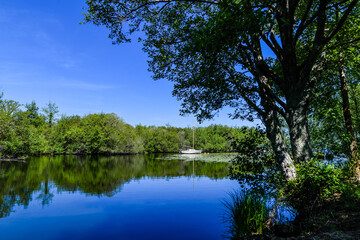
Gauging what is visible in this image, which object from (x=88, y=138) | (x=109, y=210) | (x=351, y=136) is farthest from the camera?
(x=88, y=138)

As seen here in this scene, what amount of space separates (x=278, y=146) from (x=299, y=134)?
0.83 meters

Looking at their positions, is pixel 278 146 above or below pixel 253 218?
above

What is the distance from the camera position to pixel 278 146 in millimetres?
7594

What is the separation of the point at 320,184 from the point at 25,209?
1314cm

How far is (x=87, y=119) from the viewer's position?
205 ft

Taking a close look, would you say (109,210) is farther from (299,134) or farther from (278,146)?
(299,134)

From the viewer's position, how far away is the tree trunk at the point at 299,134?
6975mm

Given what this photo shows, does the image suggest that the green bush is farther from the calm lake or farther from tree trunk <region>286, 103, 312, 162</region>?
the calm lake

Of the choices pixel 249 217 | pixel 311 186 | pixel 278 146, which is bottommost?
pixel 249 217

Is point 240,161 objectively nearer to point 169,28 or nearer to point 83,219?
point 169,28

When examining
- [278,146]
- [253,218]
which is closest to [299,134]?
[278,146]

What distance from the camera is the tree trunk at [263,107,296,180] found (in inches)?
277

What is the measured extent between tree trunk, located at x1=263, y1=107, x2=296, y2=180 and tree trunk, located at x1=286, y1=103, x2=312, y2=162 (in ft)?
1.03

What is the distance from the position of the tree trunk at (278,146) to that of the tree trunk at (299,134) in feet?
1.03
